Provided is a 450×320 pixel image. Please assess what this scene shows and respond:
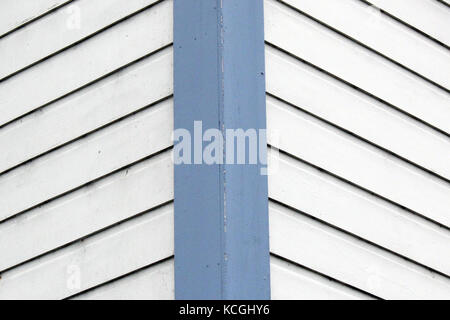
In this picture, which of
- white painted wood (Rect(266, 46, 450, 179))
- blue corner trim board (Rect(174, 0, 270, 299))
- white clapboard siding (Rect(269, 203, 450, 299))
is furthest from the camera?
white painted wood (Rect(266, 46, 450, 179))

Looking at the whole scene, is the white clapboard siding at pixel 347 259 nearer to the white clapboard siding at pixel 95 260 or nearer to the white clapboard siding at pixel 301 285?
the white clapboard siding at pixel 301 285

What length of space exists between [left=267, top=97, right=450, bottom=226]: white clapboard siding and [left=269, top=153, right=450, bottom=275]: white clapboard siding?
43mm

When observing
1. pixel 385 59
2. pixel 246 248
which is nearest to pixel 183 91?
pixel 246 248

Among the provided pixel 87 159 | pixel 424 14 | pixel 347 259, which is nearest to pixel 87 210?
pixel 87 159

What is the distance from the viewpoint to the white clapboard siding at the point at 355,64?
443 centimetres

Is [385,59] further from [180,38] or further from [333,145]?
[180,38]

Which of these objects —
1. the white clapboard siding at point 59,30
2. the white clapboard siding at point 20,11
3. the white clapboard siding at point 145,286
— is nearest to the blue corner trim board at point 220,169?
the white clapboard siding at point 145,286

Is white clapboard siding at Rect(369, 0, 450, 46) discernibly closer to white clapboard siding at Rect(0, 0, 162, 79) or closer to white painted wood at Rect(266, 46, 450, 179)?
white painted wood at Rect(266, 46, 450, 179)

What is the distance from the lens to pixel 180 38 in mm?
4266

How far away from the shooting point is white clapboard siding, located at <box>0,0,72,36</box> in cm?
490

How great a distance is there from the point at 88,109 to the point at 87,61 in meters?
0.22

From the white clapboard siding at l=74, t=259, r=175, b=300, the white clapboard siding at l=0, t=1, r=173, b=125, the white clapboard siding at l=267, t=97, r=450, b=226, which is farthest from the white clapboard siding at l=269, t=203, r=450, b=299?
the white clapboard siding at l=0, t=1, r=173, b=125

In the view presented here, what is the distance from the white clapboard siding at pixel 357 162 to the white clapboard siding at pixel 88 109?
0.44 metres

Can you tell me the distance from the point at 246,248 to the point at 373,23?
1339 mm
